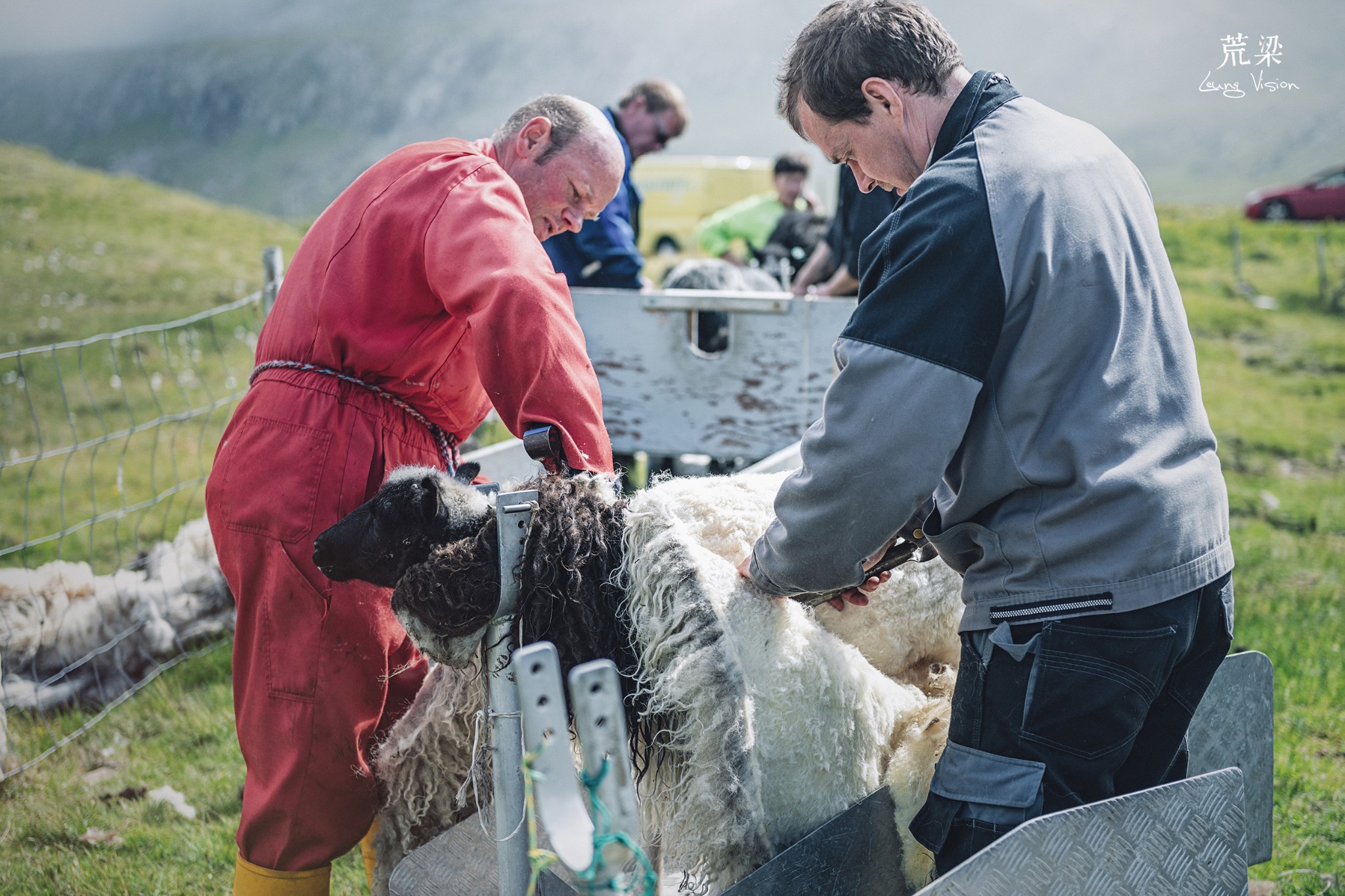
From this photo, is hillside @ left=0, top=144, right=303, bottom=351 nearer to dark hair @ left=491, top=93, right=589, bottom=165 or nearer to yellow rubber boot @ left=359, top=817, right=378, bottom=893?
yellow rubber boot @ left=359, top=817, right=378, bottom=893

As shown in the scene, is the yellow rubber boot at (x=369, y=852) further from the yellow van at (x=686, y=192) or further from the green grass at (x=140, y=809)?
the yellow van at (x=686, y=192)

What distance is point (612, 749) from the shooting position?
1076 millimetres

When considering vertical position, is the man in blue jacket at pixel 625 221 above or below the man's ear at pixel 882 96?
below

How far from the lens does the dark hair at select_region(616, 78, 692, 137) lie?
533 cm

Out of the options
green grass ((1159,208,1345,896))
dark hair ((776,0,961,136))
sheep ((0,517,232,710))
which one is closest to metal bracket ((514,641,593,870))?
dark hair ((776,0,961,136))

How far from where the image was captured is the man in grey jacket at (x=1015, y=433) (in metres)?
1.41

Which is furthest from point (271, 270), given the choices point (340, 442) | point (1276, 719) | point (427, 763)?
point (1276, 719)

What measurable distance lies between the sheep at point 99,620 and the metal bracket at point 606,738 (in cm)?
353

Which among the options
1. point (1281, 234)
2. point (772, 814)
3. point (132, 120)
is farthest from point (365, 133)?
point (772, 814)

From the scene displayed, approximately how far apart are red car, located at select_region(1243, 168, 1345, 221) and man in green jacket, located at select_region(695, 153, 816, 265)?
12.5 m

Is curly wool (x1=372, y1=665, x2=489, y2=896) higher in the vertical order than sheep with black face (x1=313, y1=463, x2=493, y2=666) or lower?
lower

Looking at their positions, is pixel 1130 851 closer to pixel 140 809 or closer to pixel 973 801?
pixel 973 801

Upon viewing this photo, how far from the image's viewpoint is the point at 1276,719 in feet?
11.8

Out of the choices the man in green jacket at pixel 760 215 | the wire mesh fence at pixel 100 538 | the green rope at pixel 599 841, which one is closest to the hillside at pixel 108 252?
the wire mesh fence at pixel 100 538
